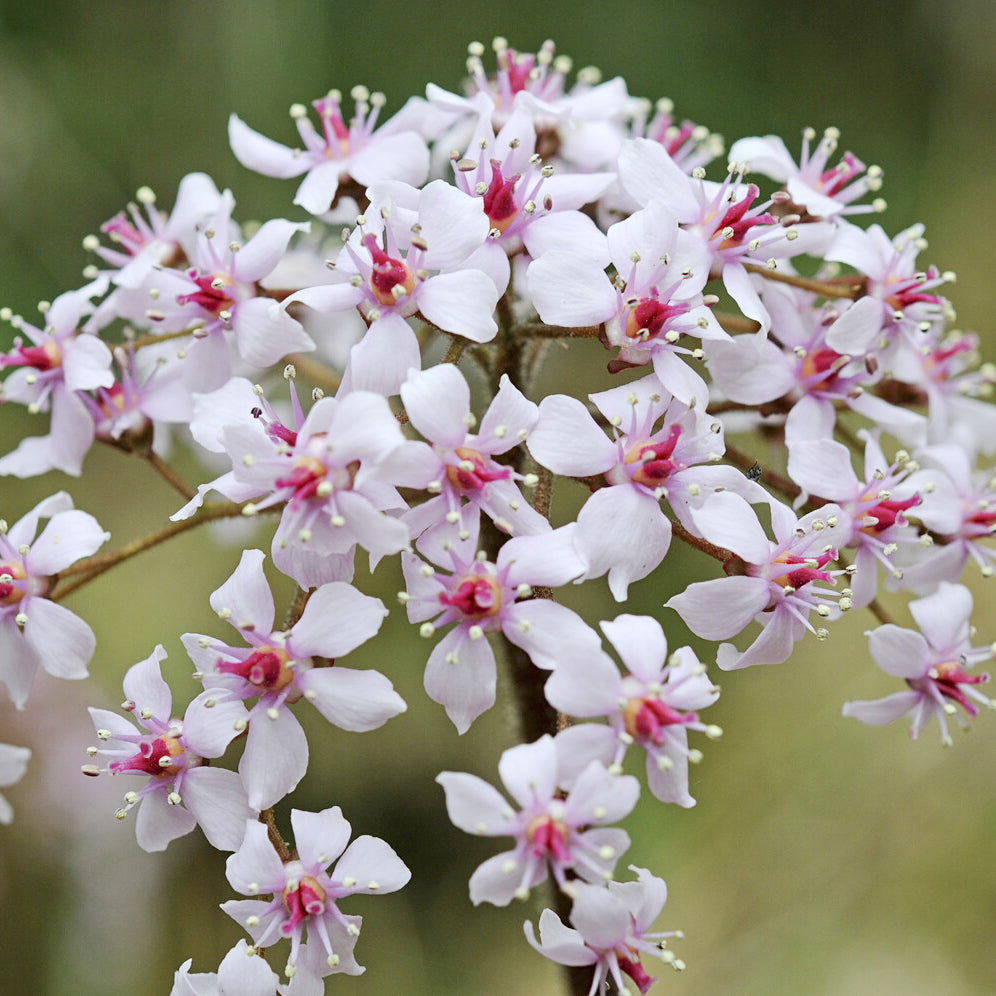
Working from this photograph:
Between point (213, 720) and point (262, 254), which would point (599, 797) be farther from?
point (262, 254)

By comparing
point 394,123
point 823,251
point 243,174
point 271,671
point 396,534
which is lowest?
point 271,671

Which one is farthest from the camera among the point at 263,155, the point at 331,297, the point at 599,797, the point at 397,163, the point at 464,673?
the point at 263,155

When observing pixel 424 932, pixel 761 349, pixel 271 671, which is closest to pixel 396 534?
pixel 271 671

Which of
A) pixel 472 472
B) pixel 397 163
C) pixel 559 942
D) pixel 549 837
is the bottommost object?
pixel 559 942

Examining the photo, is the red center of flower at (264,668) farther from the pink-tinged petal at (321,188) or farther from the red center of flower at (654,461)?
the pink-tinged petal at (321,188)

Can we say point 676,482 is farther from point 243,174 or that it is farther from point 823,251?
point 243,174

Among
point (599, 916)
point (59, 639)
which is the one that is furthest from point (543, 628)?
point (59, 639)

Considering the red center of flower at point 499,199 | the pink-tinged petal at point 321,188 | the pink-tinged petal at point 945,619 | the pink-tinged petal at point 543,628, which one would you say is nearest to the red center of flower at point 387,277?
the red center of flower at point 499,199
